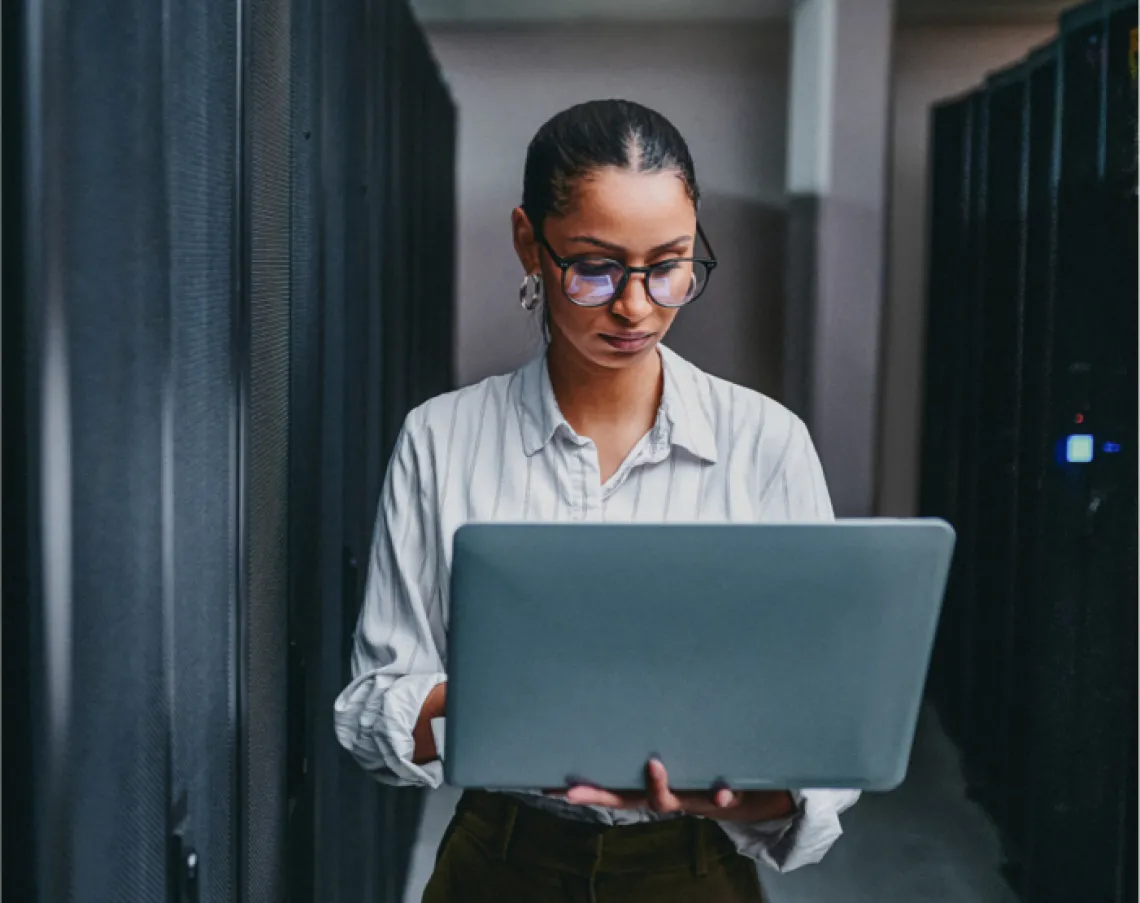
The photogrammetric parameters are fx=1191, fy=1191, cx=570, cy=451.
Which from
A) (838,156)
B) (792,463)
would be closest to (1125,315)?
(792,463)

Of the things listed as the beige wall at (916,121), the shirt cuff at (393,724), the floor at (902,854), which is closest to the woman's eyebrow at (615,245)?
the shirt cuff at (393,724)

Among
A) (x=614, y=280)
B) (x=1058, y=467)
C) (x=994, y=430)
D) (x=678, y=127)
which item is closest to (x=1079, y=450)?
(x=1058, y=467)

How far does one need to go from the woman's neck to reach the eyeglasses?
113 mm

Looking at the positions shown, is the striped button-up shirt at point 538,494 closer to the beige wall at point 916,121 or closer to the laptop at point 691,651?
the laptop at point 691,651

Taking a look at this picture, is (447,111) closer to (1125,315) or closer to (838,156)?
(838,156)

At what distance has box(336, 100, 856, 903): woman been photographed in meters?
1.05

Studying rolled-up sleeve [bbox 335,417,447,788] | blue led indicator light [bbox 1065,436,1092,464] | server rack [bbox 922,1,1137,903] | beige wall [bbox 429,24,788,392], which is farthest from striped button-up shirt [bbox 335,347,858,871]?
beige wall [bbox 429,24,788,392]

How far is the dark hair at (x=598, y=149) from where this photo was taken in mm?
1051

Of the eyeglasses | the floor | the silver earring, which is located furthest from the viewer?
the floor

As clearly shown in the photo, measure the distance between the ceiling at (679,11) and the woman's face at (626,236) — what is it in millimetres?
3400

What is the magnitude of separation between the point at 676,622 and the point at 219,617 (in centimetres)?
39

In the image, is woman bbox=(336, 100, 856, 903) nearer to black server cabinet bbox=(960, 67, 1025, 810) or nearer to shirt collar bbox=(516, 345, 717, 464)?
shirt collar bbox=(516, 345, 717, 464)

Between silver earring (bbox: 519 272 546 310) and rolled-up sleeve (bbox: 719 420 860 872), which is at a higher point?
silver earring (bbox: 519 272 546 310)

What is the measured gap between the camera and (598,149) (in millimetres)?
1050
